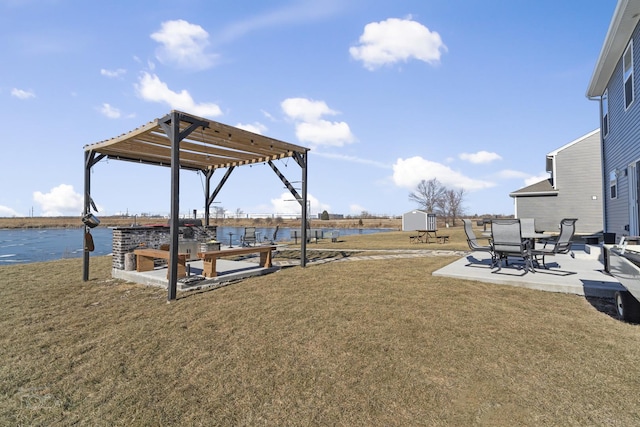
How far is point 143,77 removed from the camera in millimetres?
7594

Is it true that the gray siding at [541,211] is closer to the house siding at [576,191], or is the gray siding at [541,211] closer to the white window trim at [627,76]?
the house siding at [576,191]

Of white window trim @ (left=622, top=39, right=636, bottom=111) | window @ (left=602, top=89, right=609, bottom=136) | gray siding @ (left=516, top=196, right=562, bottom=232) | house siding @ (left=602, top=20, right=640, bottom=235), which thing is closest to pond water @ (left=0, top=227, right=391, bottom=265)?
house siding @ (left=602, top=20, right=640, bottom=235)

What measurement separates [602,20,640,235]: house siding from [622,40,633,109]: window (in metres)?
0.25

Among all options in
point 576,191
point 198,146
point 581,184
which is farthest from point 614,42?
point 198,146

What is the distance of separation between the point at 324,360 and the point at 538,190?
57.6 feet

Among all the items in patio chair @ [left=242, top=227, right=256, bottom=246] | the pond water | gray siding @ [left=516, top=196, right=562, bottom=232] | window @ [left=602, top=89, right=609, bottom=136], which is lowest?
the pond water

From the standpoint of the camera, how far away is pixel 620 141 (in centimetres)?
856

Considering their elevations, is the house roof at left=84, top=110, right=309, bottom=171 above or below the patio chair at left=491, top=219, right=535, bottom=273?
above

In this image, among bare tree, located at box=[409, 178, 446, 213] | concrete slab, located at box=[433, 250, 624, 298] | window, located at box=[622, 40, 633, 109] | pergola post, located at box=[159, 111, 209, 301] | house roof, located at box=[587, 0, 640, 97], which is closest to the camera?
concrete slab, located at box=[433, 250, 624, 298]

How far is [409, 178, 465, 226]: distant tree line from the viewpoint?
4747 cm

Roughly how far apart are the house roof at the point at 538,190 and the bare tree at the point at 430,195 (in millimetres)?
30525

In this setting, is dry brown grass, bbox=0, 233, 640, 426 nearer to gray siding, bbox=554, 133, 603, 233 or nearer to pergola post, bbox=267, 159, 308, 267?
pergola post, bbox=267, 159, 308, 267

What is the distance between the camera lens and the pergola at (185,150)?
5445mm

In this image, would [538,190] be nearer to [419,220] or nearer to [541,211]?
[541,211]
